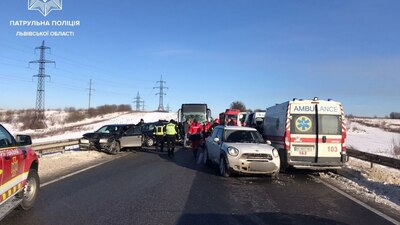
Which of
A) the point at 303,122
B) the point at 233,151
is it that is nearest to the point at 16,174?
the point at 233,151

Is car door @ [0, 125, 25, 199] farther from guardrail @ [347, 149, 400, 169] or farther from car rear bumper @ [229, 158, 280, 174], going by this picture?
guardrail @ [347, 149, 400, 169]

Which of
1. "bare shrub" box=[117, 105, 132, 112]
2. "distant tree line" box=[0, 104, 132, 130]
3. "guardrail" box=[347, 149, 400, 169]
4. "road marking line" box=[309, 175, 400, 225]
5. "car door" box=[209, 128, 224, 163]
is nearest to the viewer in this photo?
"road marking line" box=[309, 175, 400, 225]

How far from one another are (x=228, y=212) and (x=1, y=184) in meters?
3.85

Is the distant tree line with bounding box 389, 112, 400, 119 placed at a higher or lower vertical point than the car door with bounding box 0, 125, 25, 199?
higher

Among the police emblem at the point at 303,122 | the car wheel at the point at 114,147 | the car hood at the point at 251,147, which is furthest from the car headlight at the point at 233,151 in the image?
the car wheel at the point at 114,147

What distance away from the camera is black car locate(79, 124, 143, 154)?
2177 cm

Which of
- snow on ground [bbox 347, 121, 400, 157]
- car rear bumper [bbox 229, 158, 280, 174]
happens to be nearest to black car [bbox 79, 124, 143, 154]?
car rear bumper [bbox 229, 158, 280, 174]

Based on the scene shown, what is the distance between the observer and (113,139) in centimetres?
2217

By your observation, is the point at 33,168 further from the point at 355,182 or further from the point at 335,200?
the point at 355,182

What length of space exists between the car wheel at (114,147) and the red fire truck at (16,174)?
1373 cm

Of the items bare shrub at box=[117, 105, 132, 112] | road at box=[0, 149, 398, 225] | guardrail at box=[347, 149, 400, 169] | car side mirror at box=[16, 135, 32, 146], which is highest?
bare shrub at box=[117, 105, 132, 112]

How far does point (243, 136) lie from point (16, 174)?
28.7 ft

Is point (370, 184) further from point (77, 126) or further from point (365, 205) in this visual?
point (77, 126)

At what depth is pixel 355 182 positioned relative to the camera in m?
12.8
